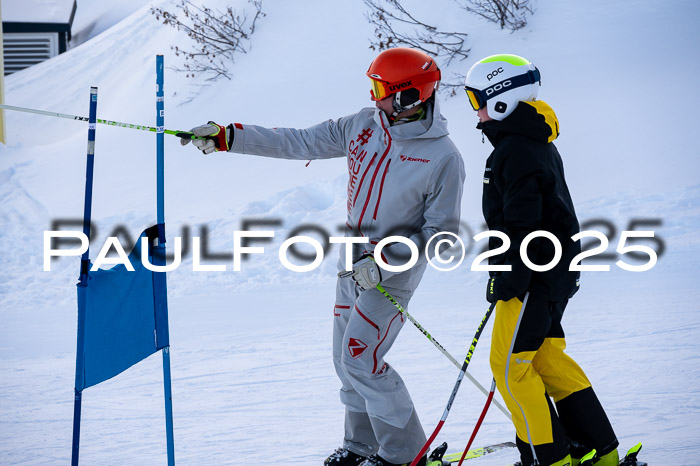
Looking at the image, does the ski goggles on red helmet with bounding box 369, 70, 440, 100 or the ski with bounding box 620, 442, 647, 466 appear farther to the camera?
the ski with bounding box 620, 442, 647, 466

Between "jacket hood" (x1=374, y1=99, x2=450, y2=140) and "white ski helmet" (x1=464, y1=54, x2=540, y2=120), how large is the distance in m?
0.28

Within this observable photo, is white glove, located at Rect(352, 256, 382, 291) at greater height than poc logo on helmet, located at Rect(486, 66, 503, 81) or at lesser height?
lesser

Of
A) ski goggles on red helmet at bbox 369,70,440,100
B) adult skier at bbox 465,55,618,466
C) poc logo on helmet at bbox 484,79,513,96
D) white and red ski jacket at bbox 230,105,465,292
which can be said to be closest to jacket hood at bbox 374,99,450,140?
white and red ski jacket at bbox 230,105,465,292

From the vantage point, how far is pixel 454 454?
4.12 m

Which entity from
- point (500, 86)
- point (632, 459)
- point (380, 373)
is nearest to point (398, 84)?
point (500, 86)

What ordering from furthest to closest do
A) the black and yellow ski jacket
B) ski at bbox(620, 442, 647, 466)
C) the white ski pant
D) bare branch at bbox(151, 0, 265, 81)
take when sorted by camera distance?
bare branch at bbox(151, 0, 265, 81), ski at bbox(620, 442, 647, 466), the white ski pant, the black and yellow ski jacket

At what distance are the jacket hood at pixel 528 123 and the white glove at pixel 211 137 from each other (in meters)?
1.27

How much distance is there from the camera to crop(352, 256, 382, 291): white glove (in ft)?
11.5

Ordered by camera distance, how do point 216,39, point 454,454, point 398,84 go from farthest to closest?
point 216,39 → point 454,454 → point 398,84

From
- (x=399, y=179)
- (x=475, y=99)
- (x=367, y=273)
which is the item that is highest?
(x=475, y=99)

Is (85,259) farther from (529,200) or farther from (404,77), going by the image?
(529,200)

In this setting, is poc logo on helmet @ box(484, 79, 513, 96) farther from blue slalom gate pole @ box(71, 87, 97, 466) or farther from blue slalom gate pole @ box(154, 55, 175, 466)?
blue slalom gate pole @ box(71, 87, 97, 466)

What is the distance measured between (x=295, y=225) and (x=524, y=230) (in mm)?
6393

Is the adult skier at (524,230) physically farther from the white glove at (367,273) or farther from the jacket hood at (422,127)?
the white glove at (367,273)
